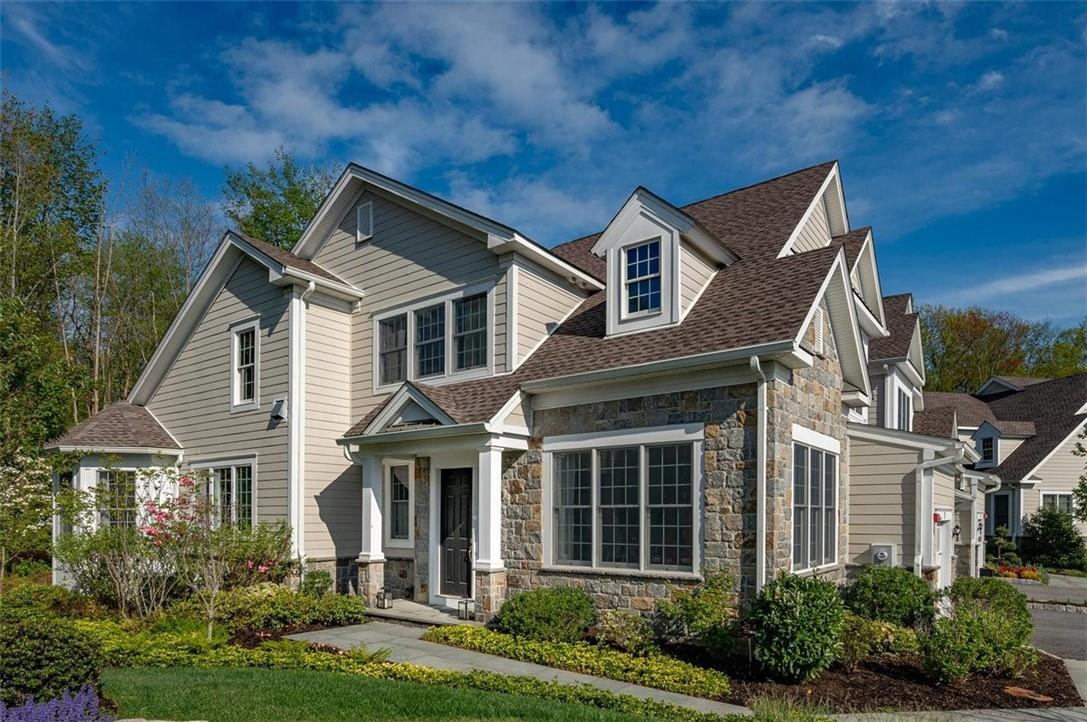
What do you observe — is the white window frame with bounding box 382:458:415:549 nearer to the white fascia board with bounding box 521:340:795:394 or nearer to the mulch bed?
the white fascia board with bounding box 521:340:795:394

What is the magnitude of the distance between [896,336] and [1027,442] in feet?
58.8

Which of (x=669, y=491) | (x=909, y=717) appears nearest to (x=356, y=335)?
(x=669, y=491)

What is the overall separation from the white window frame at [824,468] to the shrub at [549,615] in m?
2.93

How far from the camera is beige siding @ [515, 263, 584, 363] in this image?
13.1 m

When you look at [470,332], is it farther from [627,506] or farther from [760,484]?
[760,484]

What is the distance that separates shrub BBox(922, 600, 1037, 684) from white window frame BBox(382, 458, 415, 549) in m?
8.33

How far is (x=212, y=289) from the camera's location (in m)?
17.1

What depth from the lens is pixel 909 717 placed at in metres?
6.98

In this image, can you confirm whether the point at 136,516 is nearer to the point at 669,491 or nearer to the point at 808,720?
the point at 669,491

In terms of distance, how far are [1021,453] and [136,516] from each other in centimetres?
3262

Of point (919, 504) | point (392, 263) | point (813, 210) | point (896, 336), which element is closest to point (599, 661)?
point (919, 504)

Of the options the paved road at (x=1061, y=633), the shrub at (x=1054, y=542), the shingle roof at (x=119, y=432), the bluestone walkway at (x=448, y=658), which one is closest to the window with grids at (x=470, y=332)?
the bluestone walkway at (x=448, y=658)

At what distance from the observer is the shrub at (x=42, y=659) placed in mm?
6262

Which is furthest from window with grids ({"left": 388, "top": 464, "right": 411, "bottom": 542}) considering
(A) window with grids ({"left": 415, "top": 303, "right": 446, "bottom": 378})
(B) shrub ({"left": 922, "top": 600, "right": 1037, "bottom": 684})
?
(B) shrub ({"left": 922, "top": 600, "right": 1037, "bottom": 684})
